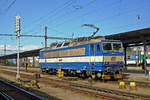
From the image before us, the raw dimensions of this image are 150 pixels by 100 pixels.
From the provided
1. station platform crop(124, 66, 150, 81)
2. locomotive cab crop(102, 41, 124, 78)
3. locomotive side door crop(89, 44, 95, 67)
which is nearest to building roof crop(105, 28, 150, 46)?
locomotive cab crop(102, 41, 124, 78)

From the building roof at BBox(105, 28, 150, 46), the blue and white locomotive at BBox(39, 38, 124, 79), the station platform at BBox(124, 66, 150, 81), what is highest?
the building roof at BBox(105, 28, 150, 46)

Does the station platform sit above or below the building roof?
below

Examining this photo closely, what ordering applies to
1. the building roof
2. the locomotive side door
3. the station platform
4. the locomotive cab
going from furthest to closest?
the building roof
the station platform
the locomotive side door
the locomotive cab

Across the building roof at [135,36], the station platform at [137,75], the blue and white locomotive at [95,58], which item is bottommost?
the station platform at [137,75]

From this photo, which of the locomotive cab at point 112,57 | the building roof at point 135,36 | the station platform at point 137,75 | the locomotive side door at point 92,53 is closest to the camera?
the locomotive cab at point 112,57

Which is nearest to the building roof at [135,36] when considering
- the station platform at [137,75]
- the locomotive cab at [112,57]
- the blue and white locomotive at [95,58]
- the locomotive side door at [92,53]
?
the blue and white locomotive at [95,58]

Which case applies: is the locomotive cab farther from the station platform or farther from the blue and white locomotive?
the station platform

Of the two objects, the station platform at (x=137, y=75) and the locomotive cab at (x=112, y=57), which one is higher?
the locomotive cab at (x=112, y=57)

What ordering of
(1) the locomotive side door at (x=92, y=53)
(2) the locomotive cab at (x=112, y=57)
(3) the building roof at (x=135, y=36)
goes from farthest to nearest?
(3) the building roof at (x=135, y=36) < (1) the locomotive side door at (x=92, y=53) < (2) the locomotive cab at (x=112, y=57)

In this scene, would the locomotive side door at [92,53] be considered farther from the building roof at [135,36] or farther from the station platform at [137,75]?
the building roof at [135,36]

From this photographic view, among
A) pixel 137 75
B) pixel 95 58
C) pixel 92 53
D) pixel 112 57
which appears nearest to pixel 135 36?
pixel 137 75

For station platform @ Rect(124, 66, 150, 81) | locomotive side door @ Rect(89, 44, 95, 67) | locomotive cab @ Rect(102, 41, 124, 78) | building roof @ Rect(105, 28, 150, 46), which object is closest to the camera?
locomotive cab @ Rect(102, 41, 124, 78)

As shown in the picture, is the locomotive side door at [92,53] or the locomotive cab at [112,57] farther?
the locomotive side door at [92,53]

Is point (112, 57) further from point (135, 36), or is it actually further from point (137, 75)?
point (137, 75)
